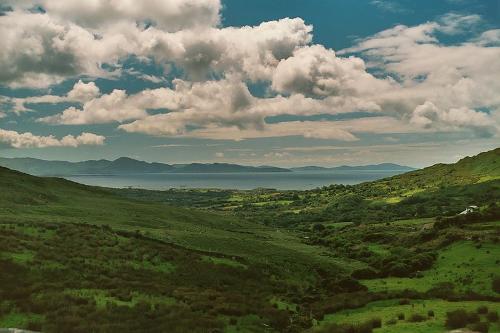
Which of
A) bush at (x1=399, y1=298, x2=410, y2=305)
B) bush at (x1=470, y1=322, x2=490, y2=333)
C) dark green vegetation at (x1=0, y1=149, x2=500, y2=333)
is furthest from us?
bush at (x1=399, y1=298, x2=410, y2=305)

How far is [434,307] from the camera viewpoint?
32.6 metres

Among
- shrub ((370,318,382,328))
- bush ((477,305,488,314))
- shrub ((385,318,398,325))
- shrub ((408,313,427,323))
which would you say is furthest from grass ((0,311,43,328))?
bush ((477,305,488,314))

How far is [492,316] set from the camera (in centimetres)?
2661

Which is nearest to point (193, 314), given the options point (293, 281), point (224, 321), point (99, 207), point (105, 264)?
point (224, 321)

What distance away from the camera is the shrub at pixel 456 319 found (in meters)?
25.9

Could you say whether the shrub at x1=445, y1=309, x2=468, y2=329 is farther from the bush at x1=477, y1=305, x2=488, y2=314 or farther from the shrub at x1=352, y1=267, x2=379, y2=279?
the shrub at x1=352, y1=267, x2=379, y2=279

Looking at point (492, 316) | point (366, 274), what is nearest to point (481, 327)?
point (492, 316)

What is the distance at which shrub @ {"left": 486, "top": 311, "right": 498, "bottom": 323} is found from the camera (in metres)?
26.0

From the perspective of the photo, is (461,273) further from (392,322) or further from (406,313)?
(392,322)

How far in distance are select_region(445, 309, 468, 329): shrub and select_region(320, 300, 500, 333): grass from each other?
463 mm

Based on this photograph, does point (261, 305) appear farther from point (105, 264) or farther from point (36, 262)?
point (36, 262)

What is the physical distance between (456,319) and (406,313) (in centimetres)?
530

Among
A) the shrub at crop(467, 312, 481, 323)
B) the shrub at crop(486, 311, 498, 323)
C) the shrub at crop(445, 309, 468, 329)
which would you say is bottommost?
the shrub at crop(445, 309, 468, 329)

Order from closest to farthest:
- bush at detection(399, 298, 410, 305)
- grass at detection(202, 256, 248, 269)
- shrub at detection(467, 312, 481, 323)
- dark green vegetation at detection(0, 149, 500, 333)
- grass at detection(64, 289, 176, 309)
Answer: shrub at detection(467, 312, 481, 323), dark green vegetation at detection(0, 149, 500, 333), grass at detection(64, 289, 176, 309), bush at detection(399, 298, 410, 305), grass at detection(202, 256, 248, 269)
